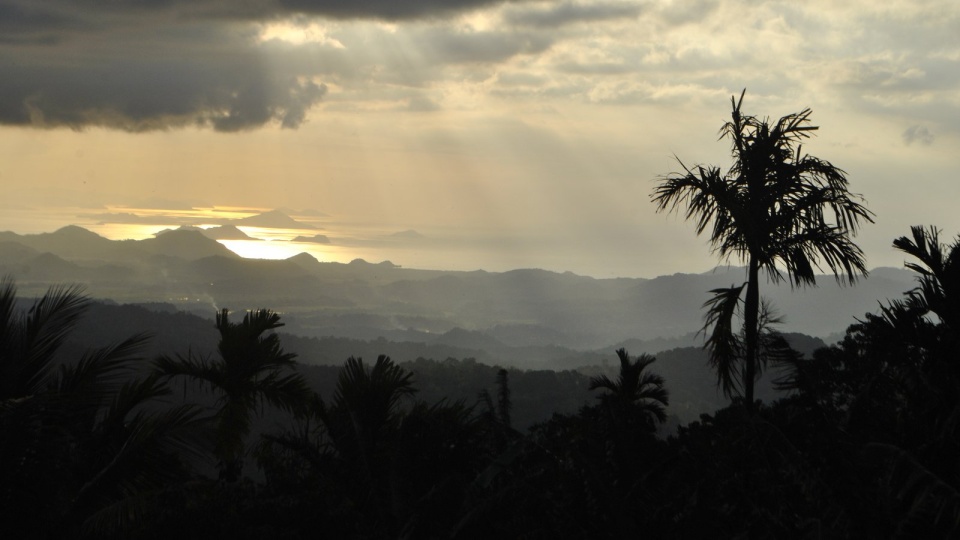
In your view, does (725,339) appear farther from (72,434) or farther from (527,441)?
(72,434)

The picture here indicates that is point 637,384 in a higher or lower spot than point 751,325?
lower

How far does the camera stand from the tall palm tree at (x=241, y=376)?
12.4 meters

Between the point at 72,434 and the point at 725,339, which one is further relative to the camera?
the point at 725,339

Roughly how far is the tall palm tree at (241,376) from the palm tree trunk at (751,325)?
21.0ft

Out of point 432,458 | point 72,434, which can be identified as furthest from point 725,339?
point 72,434

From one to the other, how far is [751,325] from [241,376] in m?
7.46

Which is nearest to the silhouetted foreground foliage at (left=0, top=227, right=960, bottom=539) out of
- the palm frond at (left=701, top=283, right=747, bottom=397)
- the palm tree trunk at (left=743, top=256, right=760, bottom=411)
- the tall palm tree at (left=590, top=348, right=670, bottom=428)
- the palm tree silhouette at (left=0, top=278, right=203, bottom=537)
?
the palm tree silhouette at (left=0, top=278, right=203, bottom=537)

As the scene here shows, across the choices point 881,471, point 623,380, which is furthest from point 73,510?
point 623,380

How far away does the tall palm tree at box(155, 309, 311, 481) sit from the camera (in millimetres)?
12422

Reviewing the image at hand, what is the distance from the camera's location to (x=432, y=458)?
42.5 feet

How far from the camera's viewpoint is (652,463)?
521 inches

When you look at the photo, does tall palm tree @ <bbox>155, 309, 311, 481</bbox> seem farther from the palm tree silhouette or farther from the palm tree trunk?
the palm tree trunk

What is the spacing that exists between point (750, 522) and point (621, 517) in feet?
5.01

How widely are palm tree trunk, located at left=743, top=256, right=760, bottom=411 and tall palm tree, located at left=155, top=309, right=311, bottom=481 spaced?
640cm
